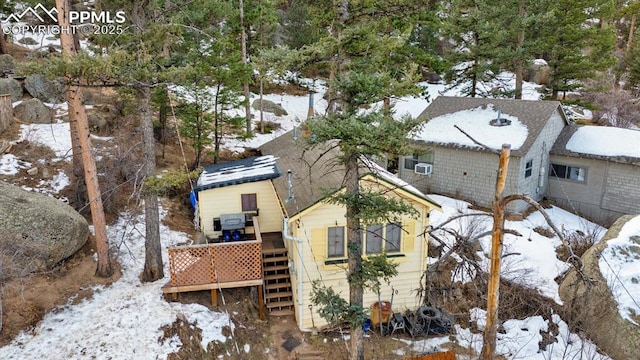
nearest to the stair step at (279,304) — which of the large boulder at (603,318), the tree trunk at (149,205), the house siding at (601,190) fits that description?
the tree trunk at (149,205)

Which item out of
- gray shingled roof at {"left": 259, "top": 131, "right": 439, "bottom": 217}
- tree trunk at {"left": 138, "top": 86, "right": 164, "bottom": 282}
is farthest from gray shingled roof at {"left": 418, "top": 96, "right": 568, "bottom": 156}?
tree trunk at {"left": 138, "top": 86, "right": 164, "bottom": 282}

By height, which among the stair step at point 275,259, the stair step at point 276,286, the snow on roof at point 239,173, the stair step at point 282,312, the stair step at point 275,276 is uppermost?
the snow on roof at point 239,173

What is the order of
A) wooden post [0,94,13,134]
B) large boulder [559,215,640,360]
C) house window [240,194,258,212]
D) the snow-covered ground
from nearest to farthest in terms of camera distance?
the snow-covered ground < large boulder [559,215,640,360] < house window [240,194,258,212] < wooden post [0,94,13,134]

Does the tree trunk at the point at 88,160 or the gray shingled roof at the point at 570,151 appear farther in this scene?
the gray shingled roof at the point at 570,151

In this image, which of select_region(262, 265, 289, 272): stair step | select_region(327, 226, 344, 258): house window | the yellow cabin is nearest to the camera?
the yellow cabin

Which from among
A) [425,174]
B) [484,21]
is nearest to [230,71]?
[425,174]

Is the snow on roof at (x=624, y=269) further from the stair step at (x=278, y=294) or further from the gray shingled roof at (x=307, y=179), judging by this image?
the stair step at (x=278, y=294)

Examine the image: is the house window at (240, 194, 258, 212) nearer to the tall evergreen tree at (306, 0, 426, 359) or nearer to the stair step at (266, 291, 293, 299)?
the stair step at (266, 291, 293, 299)

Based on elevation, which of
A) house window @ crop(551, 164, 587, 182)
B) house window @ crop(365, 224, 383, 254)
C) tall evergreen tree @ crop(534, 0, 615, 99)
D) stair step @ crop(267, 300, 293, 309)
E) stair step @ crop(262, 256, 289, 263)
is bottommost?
stair step @ crop(267, 300, 293, 309)
